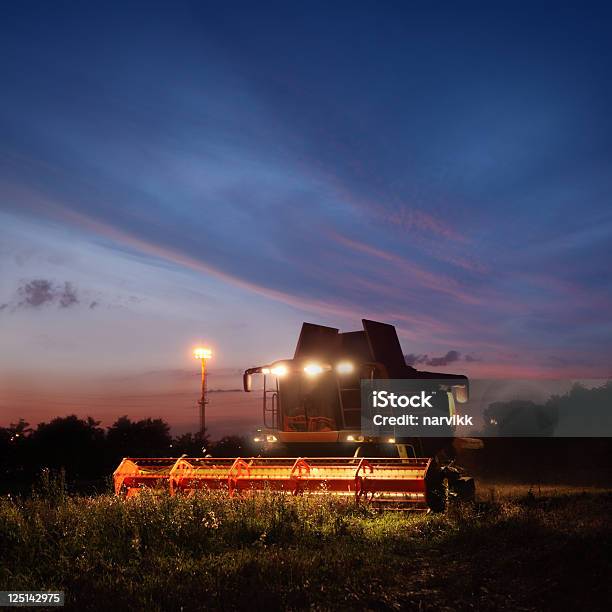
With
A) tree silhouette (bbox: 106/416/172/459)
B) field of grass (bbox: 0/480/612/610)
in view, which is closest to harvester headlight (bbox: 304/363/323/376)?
field of grass (bbox: 0/480/612/610)

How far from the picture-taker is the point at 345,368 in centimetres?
1777

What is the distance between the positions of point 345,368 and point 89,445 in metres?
20.8

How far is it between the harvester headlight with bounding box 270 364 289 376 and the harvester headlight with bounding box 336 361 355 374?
143 cm

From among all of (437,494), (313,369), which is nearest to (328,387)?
(313,369)

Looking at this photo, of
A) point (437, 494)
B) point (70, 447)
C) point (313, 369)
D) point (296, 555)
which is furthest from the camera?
point (70, 447)

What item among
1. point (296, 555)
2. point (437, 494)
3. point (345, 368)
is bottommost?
point (296, 555)

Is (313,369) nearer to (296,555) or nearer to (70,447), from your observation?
(296,555)

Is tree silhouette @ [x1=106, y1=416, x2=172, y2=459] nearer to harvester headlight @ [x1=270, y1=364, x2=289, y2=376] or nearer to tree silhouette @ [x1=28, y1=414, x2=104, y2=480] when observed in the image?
tree silhouette @ [x1=28, y1=414, x2=104, y2=480]

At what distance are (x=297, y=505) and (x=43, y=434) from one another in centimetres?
2720

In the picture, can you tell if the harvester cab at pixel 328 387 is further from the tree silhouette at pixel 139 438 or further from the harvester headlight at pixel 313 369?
the tree silhouette at pixel 139 438

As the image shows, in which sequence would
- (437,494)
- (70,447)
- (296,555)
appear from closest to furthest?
(296,555) → (437,494) → (70,447)

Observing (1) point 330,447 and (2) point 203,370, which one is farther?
(2) point 203,370

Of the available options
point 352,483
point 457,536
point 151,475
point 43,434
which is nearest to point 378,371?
point 352,483

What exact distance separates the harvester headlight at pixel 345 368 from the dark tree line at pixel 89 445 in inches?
466
